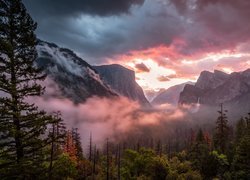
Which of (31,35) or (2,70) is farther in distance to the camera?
(31,35)

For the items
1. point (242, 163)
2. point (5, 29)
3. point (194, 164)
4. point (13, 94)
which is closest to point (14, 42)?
point (5, 29)

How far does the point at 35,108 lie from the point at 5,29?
5.83 m

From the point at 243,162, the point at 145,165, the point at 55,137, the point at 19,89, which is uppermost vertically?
the point at 19,89

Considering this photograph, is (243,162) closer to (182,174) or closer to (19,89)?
(182,174)

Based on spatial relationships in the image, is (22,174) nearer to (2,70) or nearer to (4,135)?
(4,135)

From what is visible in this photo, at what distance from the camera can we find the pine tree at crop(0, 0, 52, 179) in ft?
59.6

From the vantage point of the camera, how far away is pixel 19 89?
19.1m

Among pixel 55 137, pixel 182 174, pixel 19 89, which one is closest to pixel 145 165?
pixel 182 174

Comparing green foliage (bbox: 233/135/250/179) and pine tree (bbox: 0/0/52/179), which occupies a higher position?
pine tree (bbox: 0/0/52/179)

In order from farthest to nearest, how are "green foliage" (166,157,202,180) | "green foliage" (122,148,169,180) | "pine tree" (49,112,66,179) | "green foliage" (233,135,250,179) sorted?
"green foliage" (122,148,169,180)
"green foliage" (166,157,202,180)
"green foliage" (233,135,250,179)
"pine tree" (49,112,66,179)

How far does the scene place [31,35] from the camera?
65.0ft

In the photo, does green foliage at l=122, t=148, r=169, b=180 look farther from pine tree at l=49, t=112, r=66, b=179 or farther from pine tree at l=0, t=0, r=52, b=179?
pine tree at l=0, t=0, r=52, b=179

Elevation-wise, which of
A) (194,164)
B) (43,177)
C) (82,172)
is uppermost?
(43,177)

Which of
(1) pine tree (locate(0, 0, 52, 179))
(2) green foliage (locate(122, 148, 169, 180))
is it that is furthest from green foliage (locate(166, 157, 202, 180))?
(1) pine tree (locate(0, 0, 52, 179))
